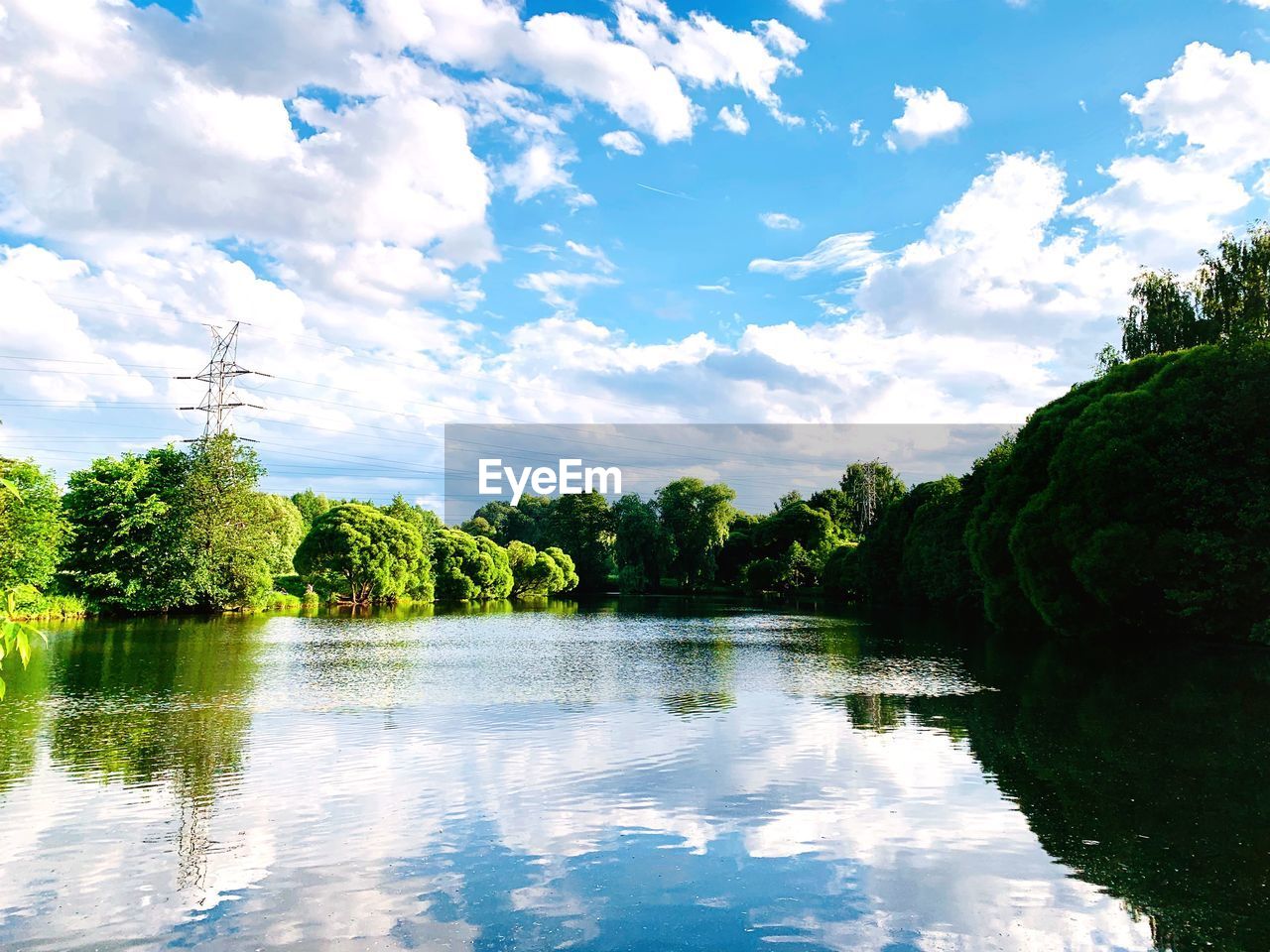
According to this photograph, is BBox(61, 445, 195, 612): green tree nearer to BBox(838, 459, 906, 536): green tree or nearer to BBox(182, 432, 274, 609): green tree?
BBox(182, 432, 274, 609): green tree

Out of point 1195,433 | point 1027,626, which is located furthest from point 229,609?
point 1195,433

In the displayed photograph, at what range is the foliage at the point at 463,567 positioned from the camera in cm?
8562

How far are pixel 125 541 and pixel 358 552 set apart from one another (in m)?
20.4

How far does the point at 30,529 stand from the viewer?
1604 inches

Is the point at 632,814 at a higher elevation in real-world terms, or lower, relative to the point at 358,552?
lower

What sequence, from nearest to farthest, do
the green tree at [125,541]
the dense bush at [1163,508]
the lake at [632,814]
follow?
the lake at [632,814] → the dense bush at [1163,508] → the green tree at [125,541]

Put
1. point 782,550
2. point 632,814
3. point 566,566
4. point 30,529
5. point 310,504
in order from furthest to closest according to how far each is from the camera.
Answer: point 310,504, point 782,550, point 566,566, point 30,529, point 632,814

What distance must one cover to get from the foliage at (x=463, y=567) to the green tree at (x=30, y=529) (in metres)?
43.1

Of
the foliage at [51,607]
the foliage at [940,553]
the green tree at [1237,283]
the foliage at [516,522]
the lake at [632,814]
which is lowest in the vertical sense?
the lake at [632,814]

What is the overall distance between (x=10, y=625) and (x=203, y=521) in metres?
52.4

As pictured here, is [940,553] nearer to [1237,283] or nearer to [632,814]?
[1237,283]

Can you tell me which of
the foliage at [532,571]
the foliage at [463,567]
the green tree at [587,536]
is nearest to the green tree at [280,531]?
the foliage at [463,567]

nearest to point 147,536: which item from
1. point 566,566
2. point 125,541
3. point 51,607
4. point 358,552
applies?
point 125,541

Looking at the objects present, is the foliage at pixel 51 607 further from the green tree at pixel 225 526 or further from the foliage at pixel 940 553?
the foliage at pixel 940 553
